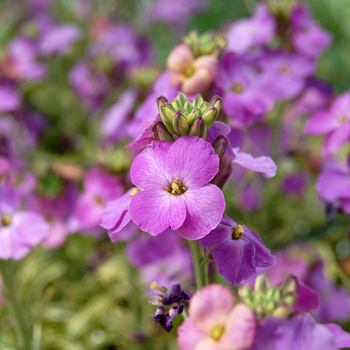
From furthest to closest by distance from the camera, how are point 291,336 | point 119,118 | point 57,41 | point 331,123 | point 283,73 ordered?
point 57,41 < point 119,118 < point 283,73 < point 331,123 < point 291,336

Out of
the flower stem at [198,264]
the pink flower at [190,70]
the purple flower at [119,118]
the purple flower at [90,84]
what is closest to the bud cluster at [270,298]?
the flower stem at [198,264]

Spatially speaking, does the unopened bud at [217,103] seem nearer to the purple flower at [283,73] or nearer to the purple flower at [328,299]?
the purple flower at [283,73]

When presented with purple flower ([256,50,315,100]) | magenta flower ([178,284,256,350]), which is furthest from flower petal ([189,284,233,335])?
purple flower ([256,50,315,100])

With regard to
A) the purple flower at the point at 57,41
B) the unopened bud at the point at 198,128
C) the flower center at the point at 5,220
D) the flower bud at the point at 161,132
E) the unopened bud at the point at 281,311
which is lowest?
the flower center at the point at 5,220

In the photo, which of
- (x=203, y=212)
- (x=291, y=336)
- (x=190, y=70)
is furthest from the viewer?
(x=190, y=70)

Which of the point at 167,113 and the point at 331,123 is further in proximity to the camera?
the point at 331,123

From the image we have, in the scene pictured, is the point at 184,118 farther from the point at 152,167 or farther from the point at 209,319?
the point at 209,319

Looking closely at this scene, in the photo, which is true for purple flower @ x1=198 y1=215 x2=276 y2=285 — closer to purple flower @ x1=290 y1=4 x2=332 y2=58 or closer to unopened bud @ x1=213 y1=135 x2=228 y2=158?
unopened bud @ x1=213 y1=135 x2=228 y2=158

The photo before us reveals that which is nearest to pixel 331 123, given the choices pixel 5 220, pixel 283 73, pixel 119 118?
pixel 283 73
